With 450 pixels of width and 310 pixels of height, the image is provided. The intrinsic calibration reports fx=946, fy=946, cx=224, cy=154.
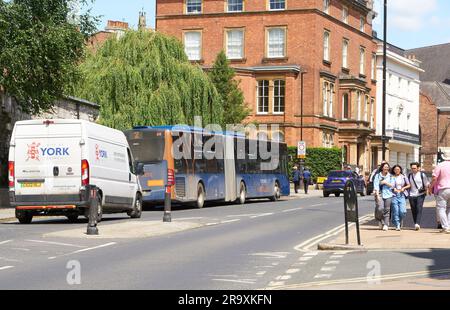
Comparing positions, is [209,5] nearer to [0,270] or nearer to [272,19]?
[272,19]

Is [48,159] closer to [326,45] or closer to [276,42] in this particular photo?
[276,42]

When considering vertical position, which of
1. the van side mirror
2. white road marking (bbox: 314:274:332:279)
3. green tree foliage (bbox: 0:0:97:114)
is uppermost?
green tree foliage (bbox: 0:0:97:114)

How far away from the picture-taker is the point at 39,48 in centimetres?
3256

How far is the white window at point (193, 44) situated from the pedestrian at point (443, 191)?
53.4 m

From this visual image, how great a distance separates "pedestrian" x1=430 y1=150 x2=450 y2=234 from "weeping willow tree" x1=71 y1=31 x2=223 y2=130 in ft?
89.0

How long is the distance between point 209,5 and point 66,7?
134ft

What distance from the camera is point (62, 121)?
2502cm

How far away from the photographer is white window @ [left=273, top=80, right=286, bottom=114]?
234 ft

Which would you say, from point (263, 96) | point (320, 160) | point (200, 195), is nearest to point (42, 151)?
point (200, 195)

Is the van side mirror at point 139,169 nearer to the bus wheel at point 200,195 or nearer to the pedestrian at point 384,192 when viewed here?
the pedestrian at point 384,192

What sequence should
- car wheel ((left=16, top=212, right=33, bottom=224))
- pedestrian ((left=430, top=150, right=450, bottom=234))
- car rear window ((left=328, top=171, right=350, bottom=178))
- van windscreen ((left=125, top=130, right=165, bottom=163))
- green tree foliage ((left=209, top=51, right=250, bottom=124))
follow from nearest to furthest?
1. pedestrian ((left=430, top=150, right=450, bottom=234))
2. car wheel ((left=16, top=212, right=33, bottom=224))
3. van windscreen ((left=125, top=130, right=165, bottom=163))
4. car rear window ((left=328, top=171, right=350, bottom=178))
5. green tree foliage ((left=209, top=51, right=250, bottom=124))

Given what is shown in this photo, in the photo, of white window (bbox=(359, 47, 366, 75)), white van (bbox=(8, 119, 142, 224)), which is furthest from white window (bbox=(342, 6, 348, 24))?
white van (bbox=(8, 119, 142, 224))

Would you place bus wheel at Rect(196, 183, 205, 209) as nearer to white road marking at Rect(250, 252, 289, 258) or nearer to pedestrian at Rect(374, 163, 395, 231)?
pedestrian at Rect(374, 163, 395, 231)
